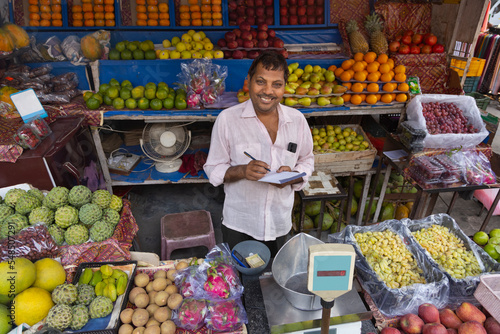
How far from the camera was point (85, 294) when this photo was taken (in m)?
1.41

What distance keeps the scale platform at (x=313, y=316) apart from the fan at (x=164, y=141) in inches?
103

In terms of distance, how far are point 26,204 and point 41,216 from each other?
148mm

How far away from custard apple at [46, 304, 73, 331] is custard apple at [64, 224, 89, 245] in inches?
23.8

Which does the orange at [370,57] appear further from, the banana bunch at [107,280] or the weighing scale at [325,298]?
the banana bunch at [107,280]

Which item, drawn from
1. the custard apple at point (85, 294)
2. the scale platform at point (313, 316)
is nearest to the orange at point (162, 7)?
the custard apple at point (85, 294)

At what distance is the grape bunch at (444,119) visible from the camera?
3.36 metres

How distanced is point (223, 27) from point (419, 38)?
2.80 meters

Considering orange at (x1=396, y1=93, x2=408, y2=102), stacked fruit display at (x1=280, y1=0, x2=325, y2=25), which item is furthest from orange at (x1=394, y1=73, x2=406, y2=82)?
stacked fruit display at (x1=280, y1=0, x2=325, y2=25)

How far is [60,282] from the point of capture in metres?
1.49

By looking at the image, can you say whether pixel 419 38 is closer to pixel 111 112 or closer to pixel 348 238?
pixel 348 238

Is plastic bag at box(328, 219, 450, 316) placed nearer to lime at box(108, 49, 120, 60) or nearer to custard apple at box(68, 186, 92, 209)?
custard apple at box(68, 186, 92, 209)

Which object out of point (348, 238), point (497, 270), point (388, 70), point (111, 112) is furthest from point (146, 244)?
point (388, 70)

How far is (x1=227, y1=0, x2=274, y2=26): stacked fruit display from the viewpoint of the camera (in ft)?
15.0

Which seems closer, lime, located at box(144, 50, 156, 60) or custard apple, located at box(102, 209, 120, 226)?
custard apple, located at box(102, 209, 120, 226)
